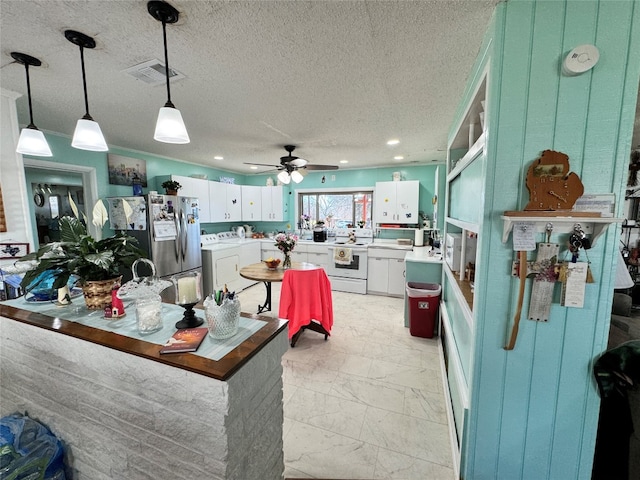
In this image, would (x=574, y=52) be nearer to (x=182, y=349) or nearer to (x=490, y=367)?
(x=490, y=367)

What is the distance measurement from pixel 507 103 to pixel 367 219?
14.4ft

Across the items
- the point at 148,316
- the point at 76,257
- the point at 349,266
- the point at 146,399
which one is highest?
the point at 76,257

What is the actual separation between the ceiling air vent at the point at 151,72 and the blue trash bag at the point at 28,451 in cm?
204

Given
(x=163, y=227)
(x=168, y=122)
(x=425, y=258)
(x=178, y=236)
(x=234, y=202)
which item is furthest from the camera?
(x=234, y=202)

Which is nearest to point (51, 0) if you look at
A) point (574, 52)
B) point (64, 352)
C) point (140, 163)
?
point (64, 352)

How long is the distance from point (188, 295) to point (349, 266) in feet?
12.7

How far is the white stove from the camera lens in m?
4.71

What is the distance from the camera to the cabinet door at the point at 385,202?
4.90m

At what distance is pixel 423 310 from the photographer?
3.02 meters

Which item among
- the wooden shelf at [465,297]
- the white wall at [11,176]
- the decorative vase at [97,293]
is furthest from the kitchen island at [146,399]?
the white wall at [11,176]

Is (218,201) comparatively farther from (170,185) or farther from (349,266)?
(349,266)

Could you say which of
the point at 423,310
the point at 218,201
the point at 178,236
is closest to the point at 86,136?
the point at 178,236

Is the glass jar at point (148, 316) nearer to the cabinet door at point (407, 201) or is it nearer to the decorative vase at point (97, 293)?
the decorative vase at point (97, 293)

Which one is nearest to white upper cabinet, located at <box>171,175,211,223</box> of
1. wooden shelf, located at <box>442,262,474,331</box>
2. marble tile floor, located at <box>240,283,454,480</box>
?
marble tile floor, located at <box>240,283,454,480</box>
